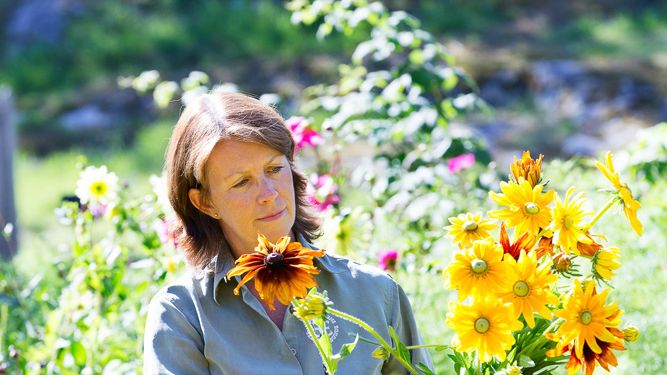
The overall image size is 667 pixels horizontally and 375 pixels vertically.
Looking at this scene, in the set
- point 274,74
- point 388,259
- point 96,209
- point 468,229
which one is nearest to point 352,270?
point 468,229

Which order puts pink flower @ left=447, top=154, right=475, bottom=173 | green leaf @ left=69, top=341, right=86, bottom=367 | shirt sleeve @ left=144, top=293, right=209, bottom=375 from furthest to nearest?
pink flower @ left=447, top=154, right=475, bottom=173, green leaf @ left=69, top=341, right=86, bottom=367, shirt sleeve @ left=144, top=293, right=209, bottom=375

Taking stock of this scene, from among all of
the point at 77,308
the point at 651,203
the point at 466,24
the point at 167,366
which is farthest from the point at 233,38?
the point at 167,366

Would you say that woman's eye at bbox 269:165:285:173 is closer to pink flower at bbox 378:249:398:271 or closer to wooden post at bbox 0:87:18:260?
pink flower at bbox 378:249:398:271

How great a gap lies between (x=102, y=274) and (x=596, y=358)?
1655 millimetres

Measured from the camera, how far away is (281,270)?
4.36ft

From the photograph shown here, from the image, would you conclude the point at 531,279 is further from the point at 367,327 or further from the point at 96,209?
the point at 96,209

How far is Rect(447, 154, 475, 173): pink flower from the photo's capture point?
10.4 ft

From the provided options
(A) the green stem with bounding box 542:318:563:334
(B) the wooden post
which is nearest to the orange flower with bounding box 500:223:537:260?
(A) the green stem with bounding box 542:318:563:334

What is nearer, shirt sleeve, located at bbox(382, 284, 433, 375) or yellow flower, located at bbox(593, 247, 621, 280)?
yellow flower, located at bbox(593, 247, 621, 280)

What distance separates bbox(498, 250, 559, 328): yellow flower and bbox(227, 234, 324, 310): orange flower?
0.87ft

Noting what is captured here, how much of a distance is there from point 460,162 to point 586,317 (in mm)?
1860

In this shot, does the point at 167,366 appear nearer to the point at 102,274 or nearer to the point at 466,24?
the point at 102,274

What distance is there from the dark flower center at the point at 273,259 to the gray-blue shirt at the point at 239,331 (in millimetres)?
519

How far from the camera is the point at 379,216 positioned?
3.15 metres
